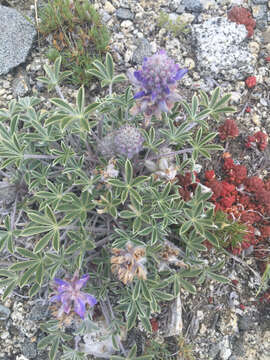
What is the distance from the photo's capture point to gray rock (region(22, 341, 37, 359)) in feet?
11.3

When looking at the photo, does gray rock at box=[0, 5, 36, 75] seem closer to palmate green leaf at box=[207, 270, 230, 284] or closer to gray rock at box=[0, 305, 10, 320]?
gray rock at box=[0, 305, 10, 320]

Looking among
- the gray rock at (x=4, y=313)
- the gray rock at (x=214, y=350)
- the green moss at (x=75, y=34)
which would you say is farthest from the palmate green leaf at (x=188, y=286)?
the green moss at (x=75, y=34)

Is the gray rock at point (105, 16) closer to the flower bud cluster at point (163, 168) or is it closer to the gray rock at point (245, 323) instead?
the flower bud cluster at point (163, 168)

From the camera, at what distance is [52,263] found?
10.1 feet

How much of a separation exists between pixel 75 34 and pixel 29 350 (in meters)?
3.68

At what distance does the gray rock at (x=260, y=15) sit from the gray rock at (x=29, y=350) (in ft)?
15.7

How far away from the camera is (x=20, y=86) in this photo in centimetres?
435

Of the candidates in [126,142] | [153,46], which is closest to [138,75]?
[126,142]

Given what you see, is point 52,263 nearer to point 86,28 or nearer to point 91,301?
point 91,301

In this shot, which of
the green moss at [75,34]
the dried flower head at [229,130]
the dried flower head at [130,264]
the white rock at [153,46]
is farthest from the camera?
the white rock at [153,46]

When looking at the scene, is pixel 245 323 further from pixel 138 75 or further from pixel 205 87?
pixel 205 87

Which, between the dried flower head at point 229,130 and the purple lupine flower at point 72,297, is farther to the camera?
the dried flower head at point 229,130

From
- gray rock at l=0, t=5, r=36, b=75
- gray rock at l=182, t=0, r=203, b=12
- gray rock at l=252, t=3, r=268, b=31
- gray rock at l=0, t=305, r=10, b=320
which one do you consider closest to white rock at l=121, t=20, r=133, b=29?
gray rock at l=182, t=0, r=203, b=12

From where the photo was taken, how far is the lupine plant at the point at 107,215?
2889 millimetres
